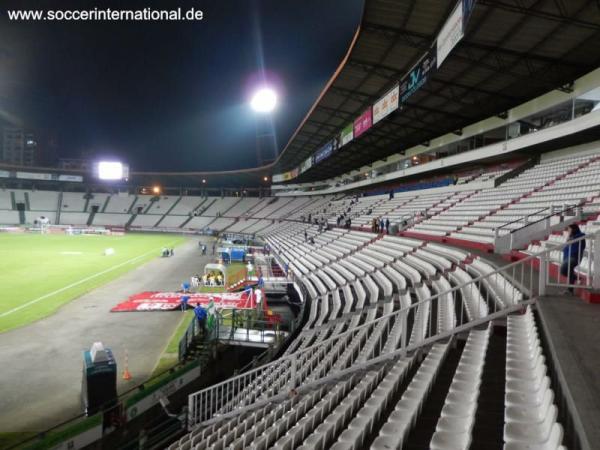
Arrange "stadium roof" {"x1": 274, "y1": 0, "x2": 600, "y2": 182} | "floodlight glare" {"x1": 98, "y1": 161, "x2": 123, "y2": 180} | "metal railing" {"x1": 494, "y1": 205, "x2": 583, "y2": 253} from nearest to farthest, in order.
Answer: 1. "metal railing" {"x1": 494, "y1": 205, "x2": 583, "y2": 253}
2. "stadium roof" {"x1": 274, "y1": 0, "x2": 600, "y2": 182}
3. "floodlight glare" {"x1": 98, "y1": 161, "x2": 123, "y2": 180}

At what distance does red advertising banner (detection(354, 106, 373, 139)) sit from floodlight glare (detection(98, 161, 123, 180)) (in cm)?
5869

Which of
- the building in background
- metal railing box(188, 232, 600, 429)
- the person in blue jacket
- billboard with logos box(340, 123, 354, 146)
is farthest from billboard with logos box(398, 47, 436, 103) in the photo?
the building in background

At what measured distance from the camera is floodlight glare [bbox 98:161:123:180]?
68.4 metres

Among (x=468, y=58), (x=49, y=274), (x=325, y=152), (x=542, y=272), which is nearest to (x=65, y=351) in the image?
(x=542, y=272)

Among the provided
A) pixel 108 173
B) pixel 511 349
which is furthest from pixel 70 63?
pixel 511 349

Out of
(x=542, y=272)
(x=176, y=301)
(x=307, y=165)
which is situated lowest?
(x=176, y=301)

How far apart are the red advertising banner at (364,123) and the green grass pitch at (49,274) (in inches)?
681

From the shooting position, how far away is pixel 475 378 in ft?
14.3

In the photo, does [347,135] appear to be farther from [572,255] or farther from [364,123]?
[572,255]

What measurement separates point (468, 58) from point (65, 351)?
17112 mm

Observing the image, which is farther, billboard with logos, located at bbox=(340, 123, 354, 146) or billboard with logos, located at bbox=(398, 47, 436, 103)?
billboard with logos, located at bbox=(340, 123, 354, 146)

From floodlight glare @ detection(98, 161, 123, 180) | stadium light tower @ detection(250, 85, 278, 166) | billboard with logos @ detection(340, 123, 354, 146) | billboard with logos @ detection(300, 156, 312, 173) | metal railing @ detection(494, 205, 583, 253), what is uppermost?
stadium light tower @ detection(250, 85, 278, 166)

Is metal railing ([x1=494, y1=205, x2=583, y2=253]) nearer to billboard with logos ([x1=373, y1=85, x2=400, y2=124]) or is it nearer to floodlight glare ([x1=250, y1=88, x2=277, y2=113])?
billboard with logos ([x1=373, y1=85, x2=400, y2=124])

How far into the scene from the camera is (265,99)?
164 feet
